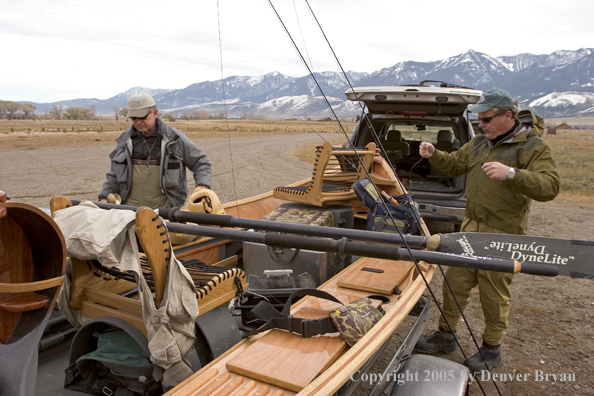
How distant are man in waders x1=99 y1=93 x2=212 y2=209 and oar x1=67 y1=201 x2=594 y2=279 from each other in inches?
43.9

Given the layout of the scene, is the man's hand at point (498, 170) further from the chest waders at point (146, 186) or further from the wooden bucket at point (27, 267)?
the chest waders at point (146, 186)

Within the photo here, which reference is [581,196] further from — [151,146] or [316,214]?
[151,146]

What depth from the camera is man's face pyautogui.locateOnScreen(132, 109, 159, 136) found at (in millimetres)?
A: 3685

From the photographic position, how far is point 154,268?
6.22ft

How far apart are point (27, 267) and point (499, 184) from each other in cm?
300

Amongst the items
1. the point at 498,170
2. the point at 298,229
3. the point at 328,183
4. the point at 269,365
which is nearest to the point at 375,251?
the point at 298,229

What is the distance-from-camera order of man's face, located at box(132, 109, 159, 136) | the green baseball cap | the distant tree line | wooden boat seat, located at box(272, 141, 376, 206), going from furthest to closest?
the distant tree line → wooden boat seat, located at box(272, 141, 376, 206) → man's face, located at box(132, 109, 159, 136) → the green baseball cap

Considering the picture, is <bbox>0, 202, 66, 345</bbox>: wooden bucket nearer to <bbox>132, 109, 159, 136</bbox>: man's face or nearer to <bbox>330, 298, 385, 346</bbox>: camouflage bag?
<bbox>330, 298, 385, 346</bbox>: camouflage bag

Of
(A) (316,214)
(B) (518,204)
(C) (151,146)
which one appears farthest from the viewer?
(A) (316,214)

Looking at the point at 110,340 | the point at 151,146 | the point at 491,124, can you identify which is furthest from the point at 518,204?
the point at 151,146

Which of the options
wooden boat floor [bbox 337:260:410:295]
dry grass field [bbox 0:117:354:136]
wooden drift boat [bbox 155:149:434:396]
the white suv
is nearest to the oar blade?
wooden drift boat [bbox 155:149:434:396]

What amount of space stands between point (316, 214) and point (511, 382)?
213 cm

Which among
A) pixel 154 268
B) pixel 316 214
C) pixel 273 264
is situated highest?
pixel 154 268

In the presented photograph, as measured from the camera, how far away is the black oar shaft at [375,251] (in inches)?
84.5
